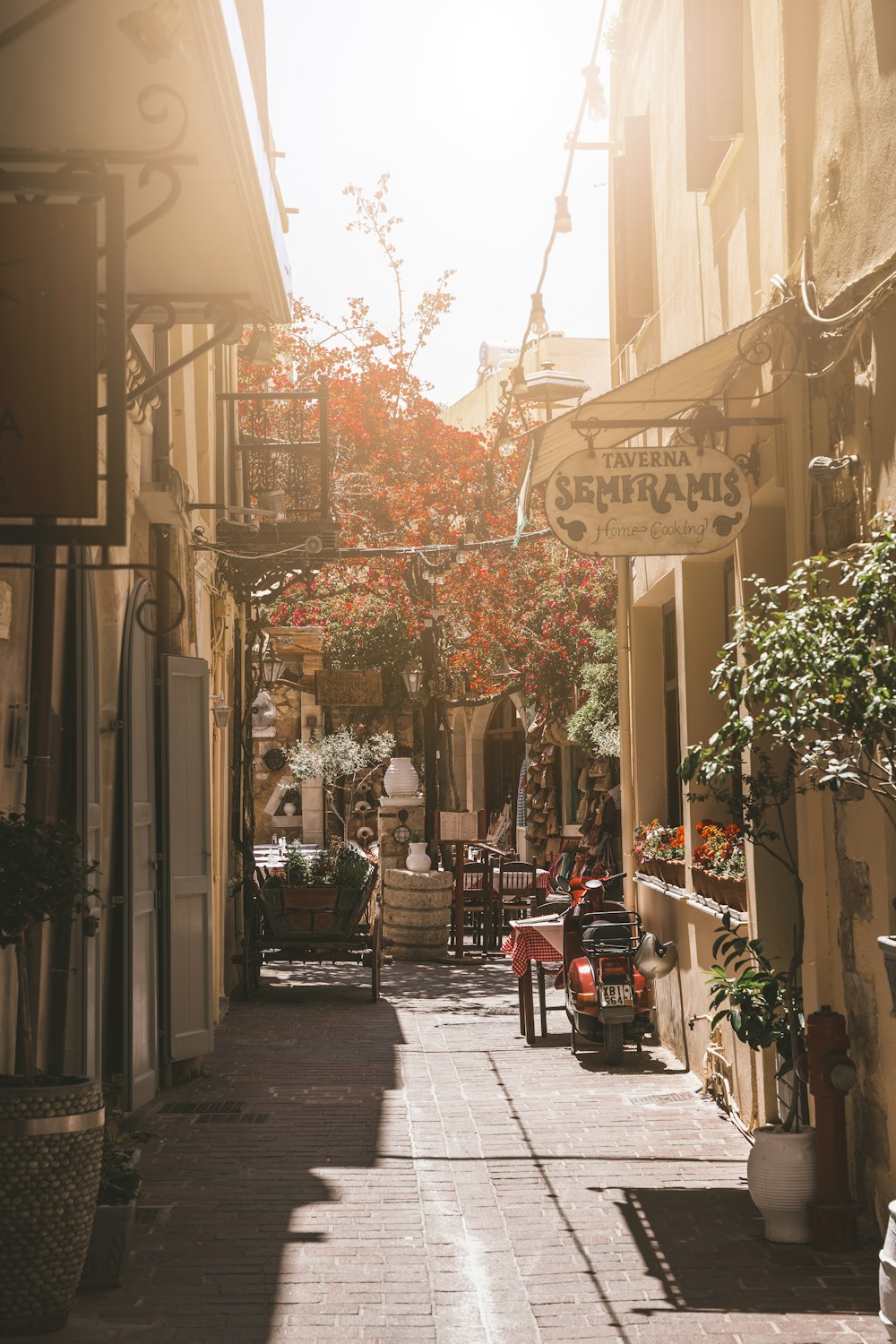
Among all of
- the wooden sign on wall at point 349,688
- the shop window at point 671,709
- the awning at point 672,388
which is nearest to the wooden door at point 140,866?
the awning at point 672,388

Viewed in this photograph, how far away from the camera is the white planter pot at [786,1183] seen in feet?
18.7

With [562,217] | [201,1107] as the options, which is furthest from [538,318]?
[201,1107]

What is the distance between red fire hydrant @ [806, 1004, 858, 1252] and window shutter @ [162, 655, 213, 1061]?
4902 mm

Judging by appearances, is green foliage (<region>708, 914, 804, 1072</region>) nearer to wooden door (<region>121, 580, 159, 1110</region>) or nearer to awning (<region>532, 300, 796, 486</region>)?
awning (<region>532, 300, 796, 486</region>)

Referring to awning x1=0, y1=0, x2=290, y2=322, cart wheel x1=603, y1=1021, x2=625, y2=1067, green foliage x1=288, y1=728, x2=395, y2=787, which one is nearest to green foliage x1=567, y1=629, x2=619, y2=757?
cart wheel x1=603, y1=1021, x2=625, y2=1067

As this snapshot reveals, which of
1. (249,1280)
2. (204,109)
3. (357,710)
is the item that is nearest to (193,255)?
(204,109)

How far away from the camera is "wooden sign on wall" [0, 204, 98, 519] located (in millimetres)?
3754

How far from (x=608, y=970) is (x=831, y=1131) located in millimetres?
4361

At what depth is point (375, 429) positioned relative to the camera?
20891 mm

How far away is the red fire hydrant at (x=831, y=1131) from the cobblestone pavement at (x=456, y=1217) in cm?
12

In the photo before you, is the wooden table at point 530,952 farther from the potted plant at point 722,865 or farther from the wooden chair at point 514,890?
the wooden chair at point 514,890

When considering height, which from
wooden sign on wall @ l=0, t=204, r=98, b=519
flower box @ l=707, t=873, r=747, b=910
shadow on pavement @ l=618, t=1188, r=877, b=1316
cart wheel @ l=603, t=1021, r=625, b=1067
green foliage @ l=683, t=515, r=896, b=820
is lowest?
shadow on pavement @ l=618, t=1188, r=877, b=1316

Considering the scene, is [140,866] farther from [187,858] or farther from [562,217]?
[562,217]

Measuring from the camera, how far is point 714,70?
25.7 feet
